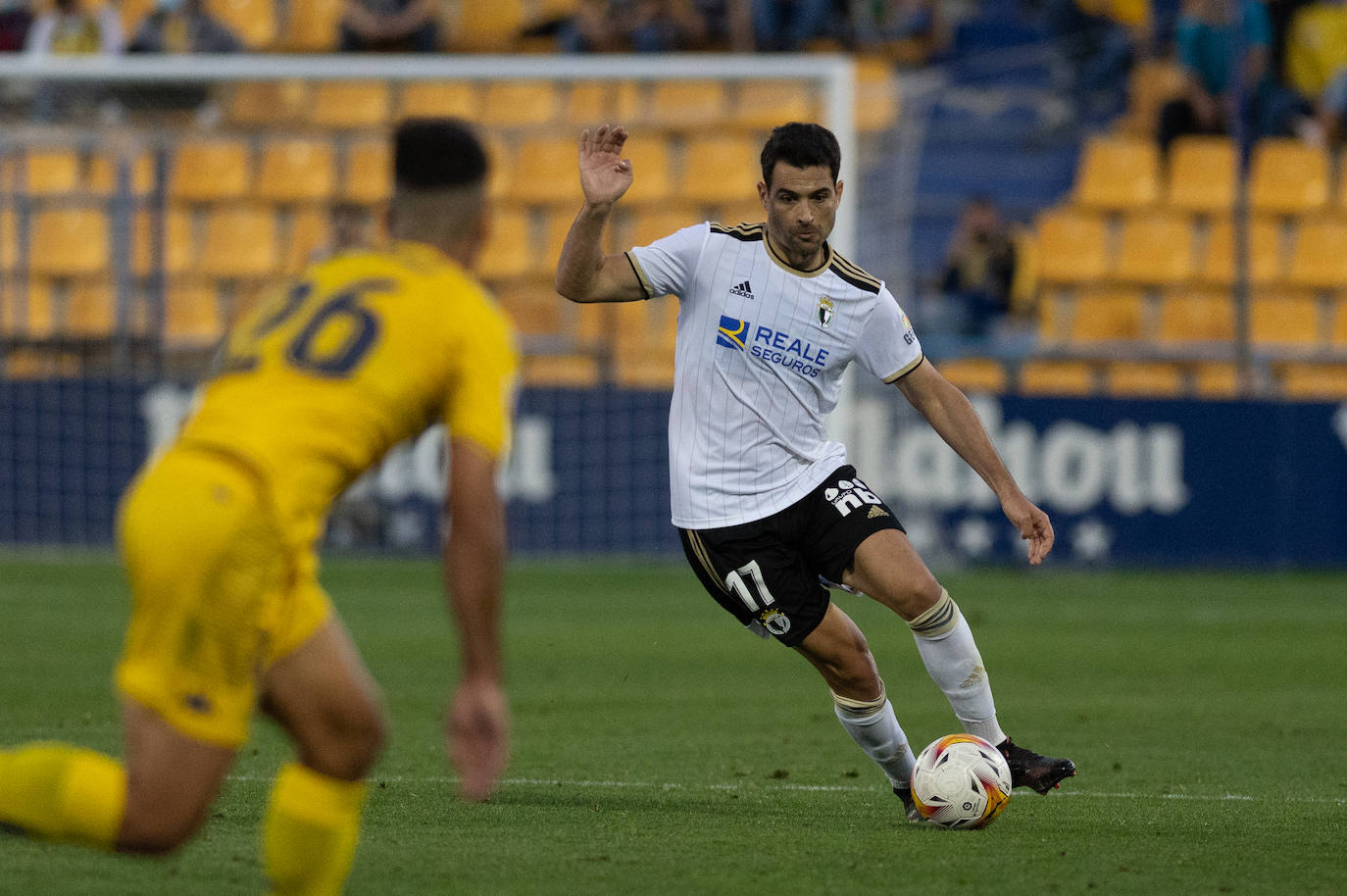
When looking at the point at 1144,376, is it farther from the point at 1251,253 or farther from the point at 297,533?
the point at 297,533

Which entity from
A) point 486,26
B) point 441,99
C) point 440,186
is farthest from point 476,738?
point 486,26

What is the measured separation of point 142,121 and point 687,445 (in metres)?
11.9

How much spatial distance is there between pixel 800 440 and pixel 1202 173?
1395cm

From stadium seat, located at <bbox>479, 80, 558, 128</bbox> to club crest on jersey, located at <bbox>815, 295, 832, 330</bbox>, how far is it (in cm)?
1106

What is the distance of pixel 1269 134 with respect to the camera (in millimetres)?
20078

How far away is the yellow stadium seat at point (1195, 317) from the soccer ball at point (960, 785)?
12.7 metres

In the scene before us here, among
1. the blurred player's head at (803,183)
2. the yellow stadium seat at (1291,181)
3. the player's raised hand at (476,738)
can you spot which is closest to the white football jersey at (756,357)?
the blurred player's head at (803,183)

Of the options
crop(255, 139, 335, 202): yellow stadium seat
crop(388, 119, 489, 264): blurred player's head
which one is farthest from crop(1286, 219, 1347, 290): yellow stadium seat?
crop(388, 119, 489, 264): blurred player's head

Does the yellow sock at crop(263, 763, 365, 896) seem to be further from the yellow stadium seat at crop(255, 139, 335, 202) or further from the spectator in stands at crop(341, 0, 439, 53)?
the spectator in stands at crop(341, 0, 439, 53)

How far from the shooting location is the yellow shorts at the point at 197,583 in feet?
12.6

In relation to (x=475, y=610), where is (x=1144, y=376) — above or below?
below

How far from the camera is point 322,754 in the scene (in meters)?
4.11

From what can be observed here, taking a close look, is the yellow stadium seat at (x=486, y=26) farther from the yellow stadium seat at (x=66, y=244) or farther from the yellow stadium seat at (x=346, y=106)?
the yellow stadium seat at (x=66, y=244)

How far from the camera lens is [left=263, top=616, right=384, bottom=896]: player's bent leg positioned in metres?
4.05
